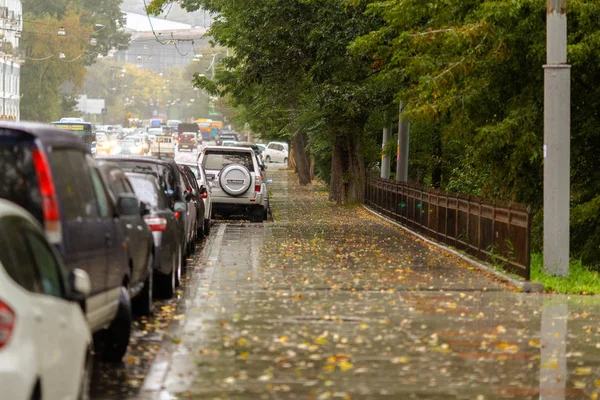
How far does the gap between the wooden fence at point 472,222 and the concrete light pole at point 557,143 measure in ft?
1.69

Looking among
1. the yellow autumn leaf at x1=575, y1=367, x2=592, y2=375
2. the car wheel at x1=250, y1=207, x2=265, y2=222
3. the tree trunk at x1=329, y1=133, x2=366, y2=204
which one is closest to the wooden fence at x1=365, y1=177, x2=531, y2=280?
the car wheel at x1=250, y1=207, x2=265, y2=222

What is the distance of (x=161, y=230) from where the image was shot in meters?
14.8

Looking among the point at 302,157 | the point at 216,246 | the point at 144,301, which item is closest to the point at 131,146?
the point at 302,157

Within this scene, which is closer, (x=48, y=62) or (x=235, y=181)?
(x=235, y=181)

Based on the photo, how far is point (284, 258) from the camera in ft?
67.7

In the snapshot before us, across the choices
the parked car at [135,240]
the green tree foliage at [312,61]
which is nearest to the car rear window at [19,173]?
the parked car at [135,240]

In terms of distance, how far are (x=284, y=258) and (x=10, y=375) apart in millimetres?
14759

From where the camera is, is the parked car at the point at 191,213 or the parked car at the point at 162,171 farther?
the parked car at the point at 191,213

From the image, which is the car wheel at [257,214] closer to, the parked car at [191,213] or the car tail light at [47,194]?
the parked car at [191,213]

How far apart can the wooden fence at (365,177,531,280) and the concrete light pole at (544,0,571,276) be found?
1.69 feet

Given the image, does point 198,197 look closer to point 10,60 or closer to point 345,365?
point 345,365

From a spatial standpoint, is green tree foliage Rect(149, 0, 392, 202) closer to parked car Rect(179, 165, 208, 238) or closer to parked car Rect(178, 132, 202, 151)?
parked car Rect(179, 165, 208, 238)

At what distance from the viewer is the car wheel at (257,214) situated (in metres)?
32.5

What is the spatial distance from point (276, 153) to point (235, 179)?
70.2 metres
